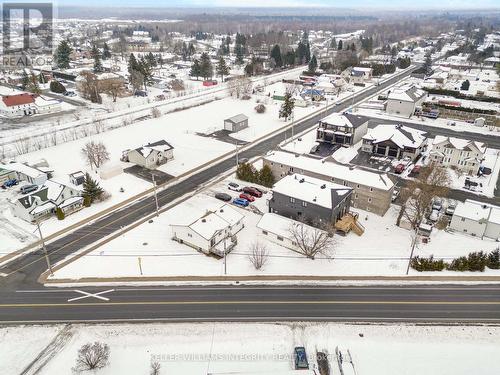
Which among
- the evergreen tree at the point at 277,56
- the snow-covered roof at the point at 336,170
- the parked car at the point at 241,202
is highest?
the evergreen tree at the point at 277,56

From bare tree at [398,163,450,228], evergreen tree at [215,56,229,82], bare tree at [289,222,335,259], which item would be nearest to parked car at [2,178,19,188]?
bare tree at [289,222,335,259]

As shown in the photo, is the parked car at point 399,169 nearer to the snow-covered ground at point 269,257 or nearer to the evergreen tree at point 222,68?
the snow-covered ground at point 269,257

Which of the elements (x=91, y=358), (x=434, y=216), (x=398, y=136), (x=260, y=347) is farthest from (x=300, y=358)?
(x=398, y=136)

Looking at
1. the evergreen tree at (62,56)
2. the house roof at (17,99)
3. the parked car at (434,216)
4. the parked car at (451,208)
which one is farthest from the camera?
the evergreen tree at (62,56)

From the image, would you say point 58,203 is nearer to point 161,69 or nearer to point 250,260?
point 250,260

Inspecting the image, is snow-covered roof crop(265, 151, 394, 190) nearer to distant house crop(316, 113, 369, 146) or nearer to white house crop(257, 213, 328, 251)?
white house crop(257, 213, 328, 251)

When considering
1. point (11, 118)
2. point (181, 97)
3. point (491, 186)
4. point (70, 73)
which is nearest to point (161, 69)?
point (70, 73)

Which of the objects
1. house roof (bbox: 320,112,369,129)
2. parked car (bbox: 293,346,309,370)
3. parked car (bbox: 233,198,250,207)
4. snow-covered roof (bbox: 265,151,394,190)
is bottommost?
parked car (bbox: 293,346,309,370)

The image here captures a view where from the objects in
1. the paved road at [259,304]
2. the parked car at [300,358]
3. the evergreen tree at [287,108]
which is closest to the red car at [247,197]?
the paved road at [259,304]
